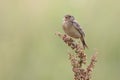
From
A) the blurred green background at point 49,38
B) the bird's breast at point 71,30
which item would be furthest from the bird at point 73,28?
the blurred green background at point 49,38

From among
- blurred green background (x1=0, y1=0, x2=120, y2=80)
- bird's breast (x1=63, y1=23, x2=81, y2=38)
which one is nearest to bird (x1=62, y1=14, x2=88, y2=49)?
bird's breast (x1=63, y1=23, x2=81, y2=38)

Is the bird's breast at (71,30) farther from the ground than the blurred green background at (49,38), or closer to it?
closer to it

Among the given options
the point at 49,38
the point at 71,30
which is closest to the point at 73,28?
the point at 71,30

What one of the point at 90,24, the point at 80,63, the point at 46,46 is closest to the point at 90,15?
the point at 90,24

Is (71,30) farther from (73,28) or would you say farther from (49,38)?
(49,38)

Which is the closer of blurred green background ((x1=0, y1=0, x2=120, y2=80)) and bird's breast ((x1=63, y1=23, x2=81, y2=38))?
bird's breast ((x1=63, y1=23, x2=81, y2=38))

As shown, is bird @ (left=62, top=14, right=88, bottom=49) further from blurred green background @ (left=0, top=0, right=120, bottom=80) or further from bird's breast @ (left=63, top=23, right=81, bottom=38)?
blurred green background @ (left=0, top=0, right=120, bottom=80)

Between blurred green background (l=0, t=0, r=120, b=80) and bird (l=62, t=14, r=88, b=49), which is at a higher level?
blurred green background (l=0, t=0, r=120, b=80)

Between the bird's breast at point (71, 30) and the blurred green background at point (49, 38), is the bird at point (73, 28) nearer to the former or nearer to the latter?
the bird's breast at point (71, 30)
